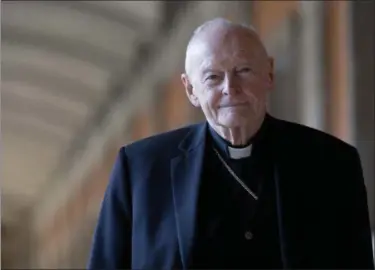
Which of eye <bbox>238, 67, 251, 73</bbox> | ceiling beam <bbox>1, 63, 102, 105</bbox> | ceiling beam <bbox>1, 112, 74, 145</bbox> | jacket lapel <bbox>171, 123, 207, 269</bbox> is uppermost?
ceiling beam <bbox>1, 63, 102, 105</bbox>

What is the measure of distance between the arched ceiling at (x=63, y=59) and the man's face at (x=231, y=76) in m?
2.16

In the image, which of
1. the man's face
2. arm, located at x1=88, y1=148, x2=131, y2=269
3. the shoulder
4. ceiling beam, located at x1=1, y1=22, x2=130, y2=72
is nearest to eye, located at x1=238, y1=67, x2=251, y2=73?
the man's face

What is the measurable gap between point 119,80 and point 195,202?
5068 mm

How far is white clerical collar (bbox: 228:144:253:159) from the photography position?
1.58 metres

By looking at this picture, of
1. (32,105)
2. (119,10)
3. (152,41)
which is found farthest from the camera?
(32,105)

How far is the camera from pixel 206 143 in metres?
1.63

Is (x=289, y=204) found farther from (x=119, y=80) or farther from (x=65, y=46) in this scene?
(x=119, y=80)

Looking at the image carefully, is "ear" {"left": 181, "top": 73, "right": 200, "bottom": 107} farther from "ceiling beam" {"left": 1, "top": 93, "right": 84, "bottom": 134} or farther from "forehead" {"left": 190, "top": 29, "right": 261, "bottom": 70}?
"ceiling beam" {"left": 1, "top": 93, "right": 84, "bottom": 134}

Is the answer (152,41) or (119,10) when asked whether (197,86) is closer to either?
(119,10)

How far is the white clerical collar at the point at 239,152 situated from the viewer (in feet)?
5.18

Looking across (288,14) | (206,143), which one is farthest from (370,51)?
(206,143)

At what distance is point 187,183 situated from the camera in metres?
1.60

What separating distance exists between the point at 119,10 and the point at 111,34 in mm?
635

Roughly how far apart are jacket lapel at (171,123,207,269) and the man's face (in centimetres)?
10
